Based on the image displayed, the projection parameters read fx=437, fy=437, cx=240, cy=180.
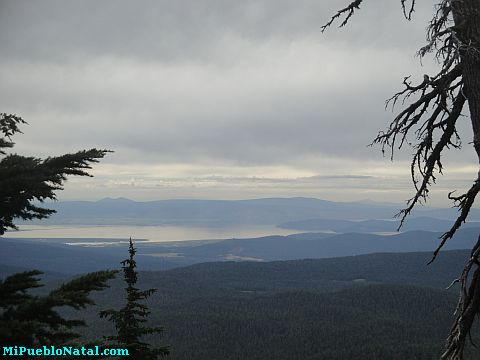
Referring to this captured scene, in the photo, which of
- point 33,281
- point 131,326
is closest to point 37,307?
point 33,281

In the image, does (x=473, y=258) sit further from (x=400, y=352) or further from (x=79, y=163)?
(x=400, y=352)

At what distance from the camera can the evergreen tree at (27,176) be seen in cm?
731

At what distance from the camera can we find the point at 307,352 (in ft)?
563

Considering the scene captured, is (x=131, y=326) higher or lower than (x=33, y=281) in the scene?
lower

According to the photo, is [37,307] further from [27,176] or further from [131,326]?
[131,326]

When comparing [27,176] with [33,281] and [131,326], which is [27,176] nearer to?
[33,281]

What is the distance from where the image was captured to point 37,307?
21.4ft

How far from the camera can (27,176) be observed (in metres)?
7.35

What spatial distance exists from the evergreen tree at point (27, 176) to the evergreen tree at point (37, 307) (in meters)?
1.39

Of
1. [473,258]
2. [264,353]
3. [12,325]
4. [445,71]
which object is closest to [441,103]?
[445,71]

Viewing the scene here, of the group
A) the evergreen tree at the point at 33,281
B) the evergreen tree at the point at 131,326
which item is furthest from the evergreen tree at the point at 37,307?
the evergreen tree at the point at 131,326

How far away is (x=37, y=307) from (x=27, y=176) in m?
2.20

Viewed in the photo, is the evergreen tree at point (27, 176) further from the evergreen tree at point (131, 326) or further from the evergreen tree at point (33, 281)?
the evergreen tree at point (131, 326)

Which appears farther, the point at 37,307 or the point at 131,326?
the point at 131,326
